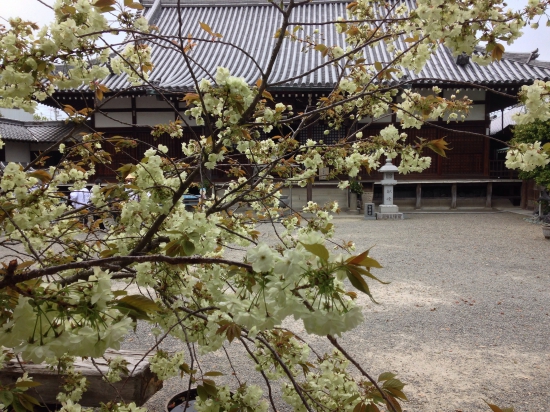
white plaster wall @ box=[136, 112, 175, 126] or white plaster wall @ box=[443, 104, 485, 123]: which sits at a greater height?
white plaster wall @ box=[443, 104, 485, 123]

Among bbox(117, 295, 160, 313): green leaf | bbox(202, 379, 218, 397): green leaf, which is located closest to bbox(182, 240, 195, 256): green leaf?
Result: bbox(117, 295, 160, 313): green leaf

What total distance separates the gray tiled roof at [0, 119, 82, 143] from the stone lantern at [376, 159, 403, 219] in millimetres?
11436

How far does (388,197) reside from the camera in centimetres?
1343

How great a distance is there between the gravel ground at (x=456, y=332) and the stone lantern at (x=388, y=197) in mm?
4741

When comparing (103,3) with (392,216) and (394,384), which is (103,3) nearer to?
(394,384)

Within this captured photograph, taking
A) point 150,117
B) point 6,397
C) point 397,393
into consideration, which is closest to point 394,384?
point 397,393

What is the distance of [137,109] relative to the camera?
13.7 m

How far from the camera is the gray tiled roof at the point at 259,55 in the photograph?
512 inches

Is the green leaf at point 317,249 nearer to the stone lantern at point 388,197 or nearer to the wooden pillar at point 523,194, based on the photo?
the stone lantern at point 388,197

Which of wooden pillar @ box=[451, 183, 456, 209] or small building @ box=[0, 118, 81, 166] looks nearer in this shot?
wooden pillar @ box=[451, 183, 456, 209]

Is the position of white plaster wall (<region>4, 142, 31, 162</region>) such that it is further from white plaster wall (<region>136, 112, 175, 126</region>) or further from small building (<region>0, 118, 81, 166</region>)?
white plaster wall (<region>136, 112, 175, 126</region>)

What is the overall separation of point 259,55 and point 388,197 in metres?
7.10

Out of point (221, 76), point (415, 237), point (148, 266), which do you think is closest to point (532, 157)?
point (221, 76)

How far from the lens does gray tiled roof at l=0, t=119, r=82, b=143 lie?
16250 mm
